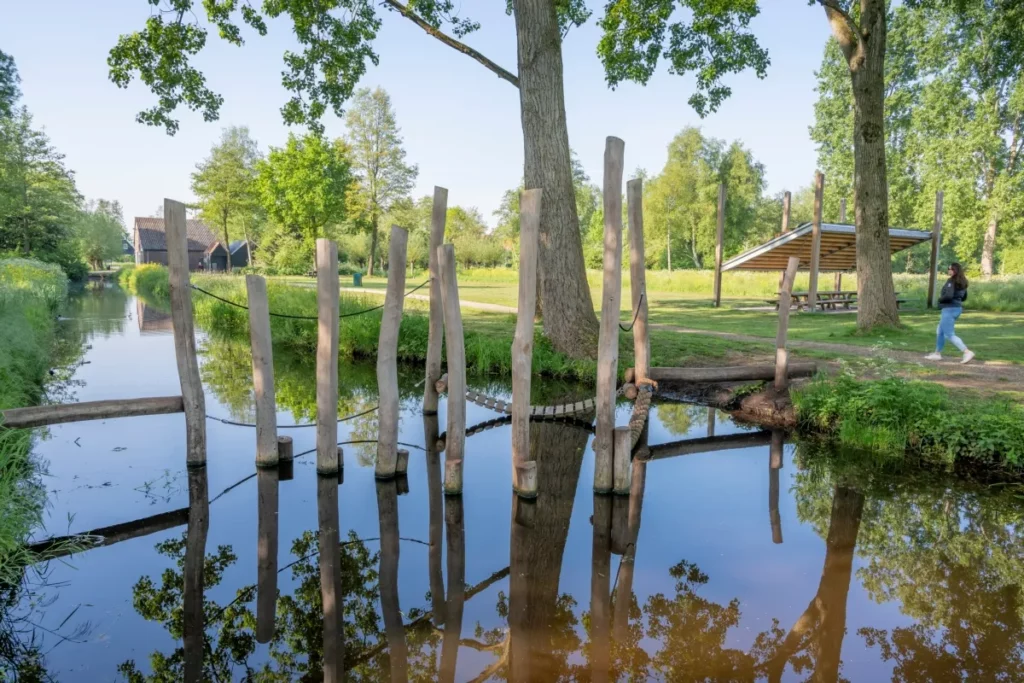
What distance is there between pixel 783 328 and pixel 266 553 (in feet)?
24.1

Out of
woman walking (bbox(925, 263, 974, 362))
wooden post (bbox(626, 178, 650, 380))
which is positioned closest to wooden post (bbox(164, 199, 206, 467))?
wooden post (bbox(626, 178, 650, 380))

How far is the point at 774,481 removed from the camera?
24.8ft

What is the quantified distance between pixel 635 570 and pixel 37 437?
321 inches

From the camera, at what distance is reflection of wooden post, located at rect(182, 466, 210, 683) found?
420 centimetres

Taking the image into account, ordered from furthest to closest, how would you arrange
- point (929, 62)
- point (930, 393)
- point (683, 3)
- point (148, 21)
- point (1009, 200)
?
point (929, 62) < point (1009, 200) < point (148, 21) < point (683, 3) < point (930, 393)

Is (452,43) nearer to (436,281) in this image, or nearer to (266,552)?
(436,281)

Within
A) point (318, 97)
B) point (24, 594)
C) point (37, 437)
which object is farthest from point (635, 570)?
point (318, 97)

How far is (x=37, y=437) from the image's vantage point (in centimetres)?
892

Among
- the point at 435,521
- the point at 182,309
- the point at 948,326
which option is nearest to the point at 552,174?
the point at 182,309

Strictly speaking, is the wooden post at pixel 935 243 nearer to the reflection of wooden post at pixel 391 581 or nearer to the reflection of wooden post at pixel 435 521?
the reflection of wooden post at pixel 435 521

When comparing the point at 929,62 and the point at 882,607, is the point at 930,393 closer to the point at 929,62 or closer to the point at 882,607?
the point at 882,607

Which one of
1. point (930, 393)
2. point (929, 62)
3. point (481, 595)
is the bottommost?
point (481, 595)

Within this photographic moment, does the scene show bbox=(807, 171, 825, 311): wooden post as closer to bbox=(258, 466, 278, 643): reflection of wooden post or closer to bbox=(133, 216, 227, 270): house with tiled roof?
bbox=(258, 466, 278, 643): reflection of wooden post

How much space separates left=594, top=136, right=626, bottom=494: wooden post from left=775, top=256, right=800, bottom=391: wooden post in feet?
12.8
